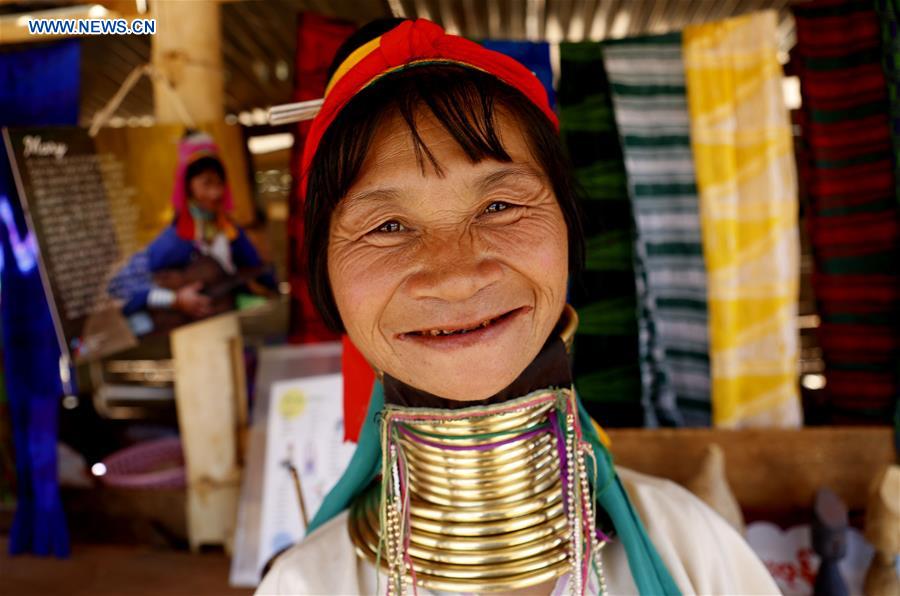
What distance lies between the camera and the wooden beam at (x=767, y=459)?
1.82 metres

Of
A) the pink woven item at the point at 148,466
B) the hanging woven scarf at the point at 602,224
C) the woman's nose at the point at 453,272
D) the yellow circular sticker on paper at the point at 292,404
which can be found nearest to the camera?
the woman's nose at the point at 453,272

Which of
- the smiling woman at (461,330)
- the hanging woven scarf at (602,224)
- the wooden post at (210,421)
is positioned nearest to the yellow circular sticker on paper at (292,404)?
the wooden post at (210,421)

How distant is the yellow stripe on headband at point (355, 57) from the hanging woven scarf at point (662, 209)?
1.04m

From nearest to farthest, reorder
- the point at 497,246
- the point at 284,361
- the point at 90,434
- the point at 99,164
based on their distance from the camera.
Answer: the point at 497,246
the point at 99,164
the point at 284,361
the point at 90,434

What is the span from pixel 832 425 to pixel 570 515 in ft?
4.25

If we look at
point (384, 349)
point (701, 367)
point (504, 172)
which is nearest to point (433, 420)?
point (384, 349)

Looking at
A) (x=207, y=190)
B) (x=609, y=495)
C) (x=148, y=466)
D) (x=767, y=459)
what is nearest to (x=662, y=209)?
(x=767, y=459)

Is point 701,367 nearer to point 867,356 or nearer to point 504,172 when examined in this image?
point 867,356

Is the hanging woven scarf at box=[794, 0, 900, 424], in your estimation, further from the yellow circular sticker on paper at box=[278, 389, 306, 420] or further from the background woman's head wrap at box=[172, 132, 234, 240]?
the background woman's head wrap at box=[172, 132, 234, 240]

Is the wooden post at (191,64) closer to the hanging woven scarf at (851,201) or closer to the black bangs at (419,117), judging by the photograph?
the black bangs at (419,117)

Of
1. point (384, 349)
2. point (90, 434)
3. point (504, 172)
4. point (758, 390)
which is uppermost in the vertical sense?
point (504, 172)

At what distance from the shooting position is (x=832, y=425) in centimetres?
196

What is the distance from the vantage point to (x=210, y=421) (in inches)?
83.7

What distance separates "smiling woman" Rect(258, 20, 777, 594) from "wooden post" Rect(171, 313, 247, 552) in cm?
109
